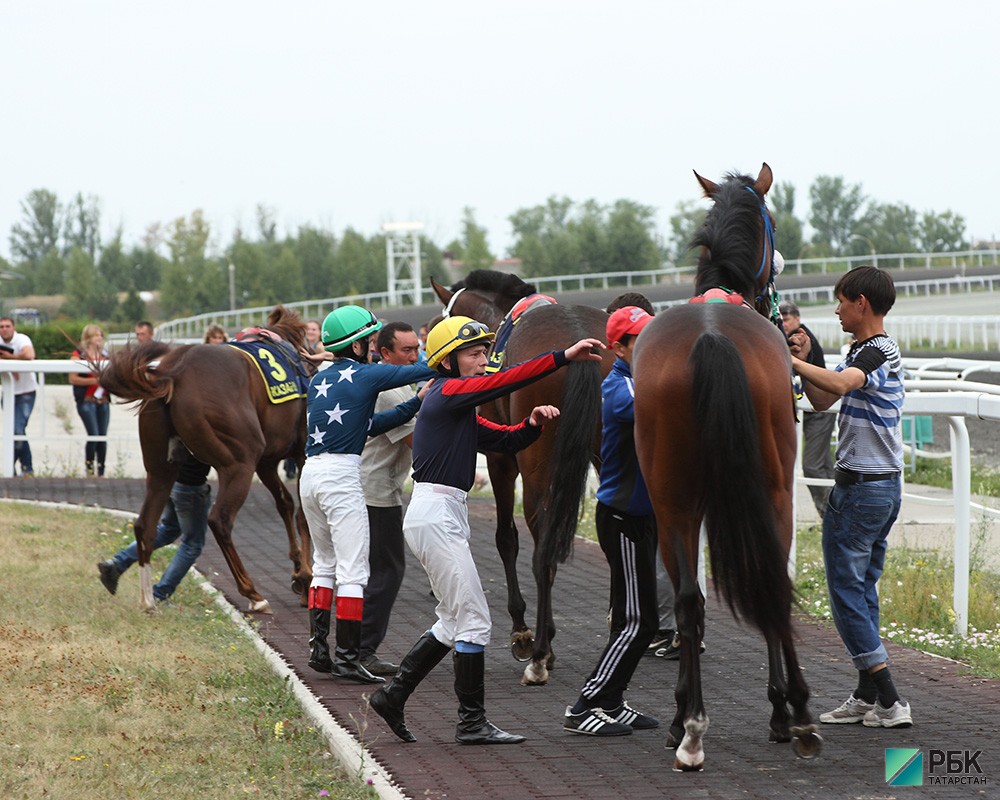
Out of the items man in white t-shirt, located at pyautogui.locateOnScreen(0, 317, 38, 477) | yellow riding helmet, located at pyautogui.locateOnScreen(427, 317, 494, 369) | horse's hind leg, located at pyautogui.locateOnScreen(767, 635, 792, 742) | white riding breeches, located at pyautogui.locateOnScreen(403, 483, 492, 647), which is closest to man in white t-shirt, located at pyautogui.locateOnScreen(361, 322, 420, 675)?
yellow riding helmet, located at pyautogui.locateOnScreen(427, 317, 494, 369)

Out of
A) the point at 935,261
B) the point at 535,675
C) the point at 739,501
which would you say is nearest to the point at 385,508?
the point at 535,675

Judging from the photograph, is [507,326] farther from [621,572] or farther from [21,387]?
[21,387]

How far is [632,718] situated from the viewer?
532cm

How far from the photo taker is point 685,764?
4641mm

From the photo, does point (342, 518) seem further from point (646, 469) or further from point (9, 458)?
point (9, 458)

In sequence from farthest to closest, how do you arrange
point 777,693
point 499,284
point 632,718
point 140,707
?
point 499,284 < point 140,707 < point 632,718 < point 777,693

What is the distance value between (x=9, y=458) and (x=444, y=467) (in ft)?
34.9

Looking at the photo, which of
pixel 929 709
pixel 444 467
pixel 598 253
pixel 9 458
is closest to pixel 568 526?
pixel 444 467

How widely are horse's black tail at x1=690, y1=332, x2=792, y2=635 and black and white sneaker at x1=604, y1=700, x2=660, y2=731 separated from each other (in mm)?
895

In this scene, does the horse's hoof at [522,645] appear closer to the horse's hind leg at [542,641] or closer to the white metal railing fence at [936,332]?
the horse's hind leg at [542,641]

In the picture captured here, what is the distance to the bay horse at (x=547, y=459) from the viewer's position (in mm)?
5988

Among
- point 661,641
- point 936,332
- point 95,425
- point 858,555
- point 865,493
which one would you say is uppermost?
point 865,493

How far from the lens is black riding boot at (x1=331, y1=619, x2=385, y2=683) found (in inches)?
247

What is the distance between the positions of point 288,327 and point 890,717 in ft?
18.8
